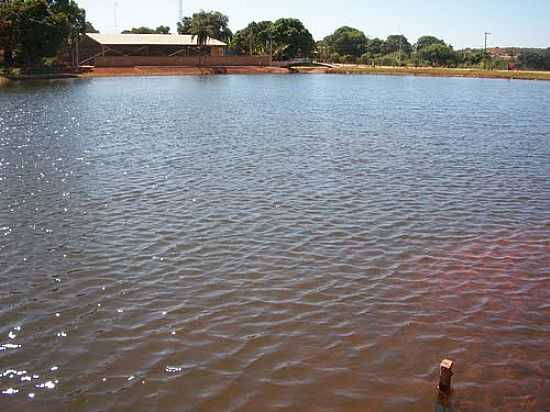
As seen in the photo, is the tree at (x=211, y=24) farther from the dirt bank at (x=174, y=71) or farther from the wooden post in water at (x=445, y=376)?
the wooden post in water at (x=445, y=376)

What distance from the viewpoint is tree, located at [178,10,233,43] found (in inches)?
5429

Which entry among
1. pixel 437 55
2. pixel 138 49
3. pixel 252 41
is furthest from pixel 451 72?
pixel 138 49

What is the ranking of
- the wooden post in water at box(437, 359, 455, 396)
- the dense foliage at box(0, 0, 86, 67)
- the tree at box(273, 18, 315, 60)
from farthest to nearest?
the tree at box(273, 18, 315, 60)
the dense foliage at box(0, 0, 86, 67)
the wooden post in water at box(437, 359, 455, 396)

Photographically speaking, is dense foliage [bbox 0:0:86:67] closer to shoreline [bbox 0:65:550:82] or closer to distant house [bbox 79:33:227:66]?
shoreline [bbox 0:65:550:82]

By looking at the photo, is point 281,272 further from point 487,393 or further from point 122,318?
point 487,393

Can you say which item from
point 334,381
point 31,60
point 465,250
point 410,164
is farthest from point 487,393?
point 31,60

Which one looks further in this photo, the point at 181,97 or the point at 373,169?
the point at 181,97

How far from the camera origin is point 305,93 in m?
Result: 74.2

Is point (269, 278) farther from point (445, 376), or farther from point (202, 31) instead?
point (202, 31)

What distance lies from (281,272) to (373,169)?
1344 centimetres

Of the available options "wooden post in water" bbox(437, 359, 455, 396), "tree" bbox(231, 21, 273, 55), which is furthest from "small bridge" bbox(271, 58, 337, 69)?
"wooden post in water" bbox(437, 359, 455, 396)

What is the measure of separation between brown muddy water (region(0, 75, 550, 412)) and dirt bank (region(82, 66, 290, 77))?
264 ft

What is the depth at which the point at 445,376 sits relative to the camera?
29.7ft

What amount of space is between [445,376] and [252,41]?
526 ft
